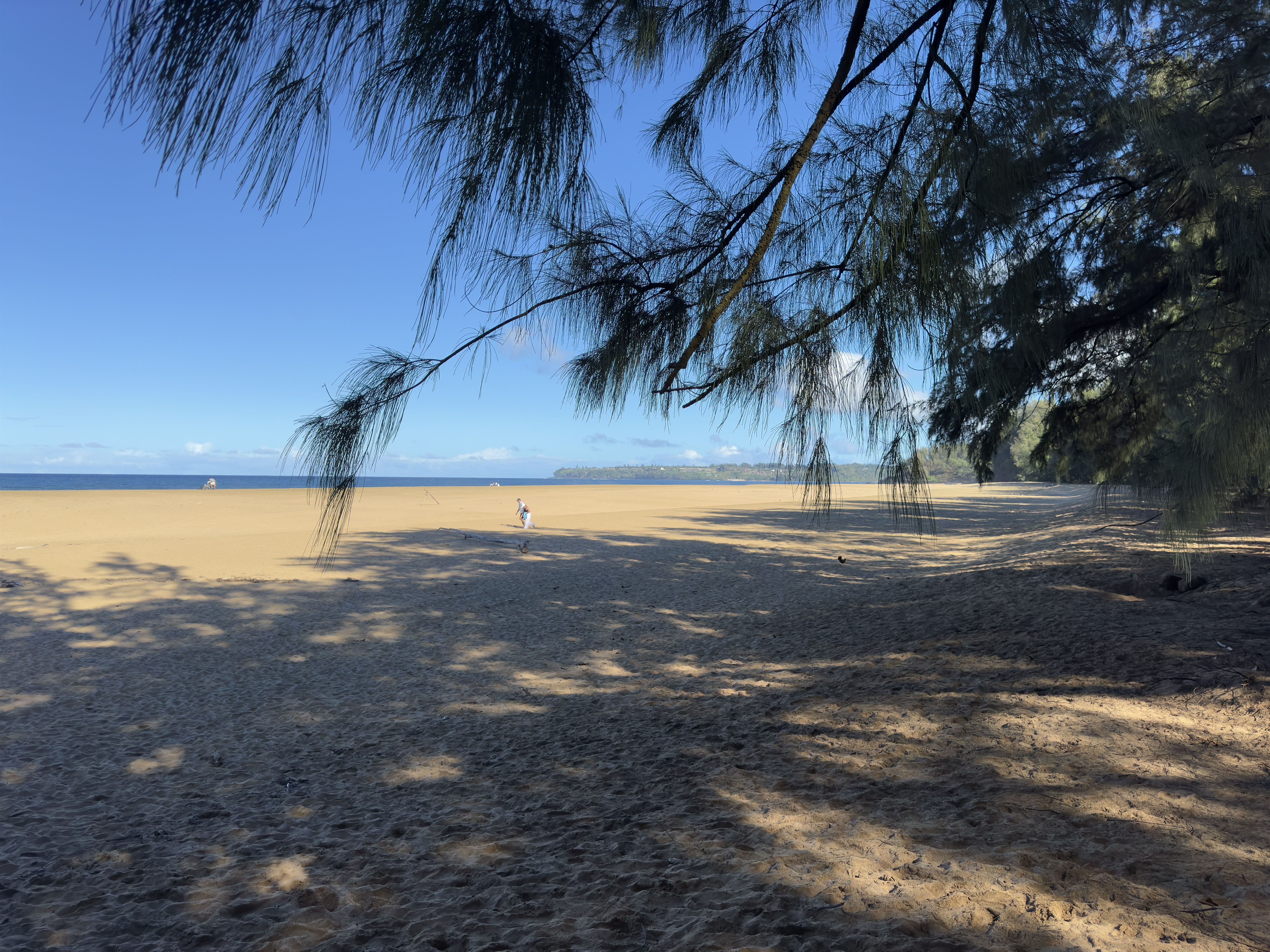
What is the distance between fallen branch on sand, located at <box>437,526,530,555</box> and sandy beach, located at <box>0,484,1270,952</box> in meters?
3.93

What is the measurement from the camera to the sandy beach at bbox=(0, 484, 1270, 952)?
202cm

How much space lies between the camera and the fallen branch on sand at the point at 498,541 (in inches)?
465

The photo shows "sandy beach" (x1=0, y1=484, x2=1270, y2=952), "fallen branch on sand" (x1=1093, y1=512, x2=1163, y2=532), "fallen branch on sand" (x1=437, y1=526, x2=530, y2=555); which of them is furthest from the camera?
"fallen branch on sand" (x1=437, y1=526, x2=530, y2=555)

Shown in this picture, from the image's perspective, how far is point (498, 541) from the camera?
13.3m

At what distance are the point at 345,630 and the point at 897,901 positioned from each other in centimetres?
555

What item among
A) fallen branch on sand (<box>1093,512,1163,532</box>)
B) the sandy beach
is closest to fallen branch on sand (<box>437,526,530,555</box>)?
the sandy beach

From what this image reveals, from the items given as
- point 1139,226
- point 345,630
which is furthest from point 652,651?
point 1139,226

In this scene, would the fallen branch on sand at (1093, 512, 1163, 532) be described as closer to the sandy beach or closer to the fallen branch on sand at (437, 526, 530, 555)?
the sandy beach

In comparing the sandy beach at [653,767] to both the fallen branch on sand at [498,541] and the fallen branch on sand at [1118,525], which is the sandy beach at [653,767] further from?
the fallen branch on sand at [498,541]

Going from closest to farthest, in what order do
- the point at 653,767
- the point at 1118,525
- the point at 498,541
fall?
1. the point at 653,767
2. the point at 1118,525
3. the point at 498,541

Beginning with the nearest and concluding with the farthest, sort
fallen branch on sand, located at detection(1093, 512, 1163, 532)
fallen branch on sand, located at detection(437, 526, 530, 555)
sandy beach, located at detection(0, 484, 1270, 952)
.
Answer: sandy beach, located at detection(0, 484, 1270, 952)
fallen branch on sand, located at detection(1093, 512, 1163, 532)
fallen branch on sand, located at detection(437, 526, 530, 555)

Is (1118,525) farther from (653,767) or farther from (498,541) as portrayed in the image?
(498,541)

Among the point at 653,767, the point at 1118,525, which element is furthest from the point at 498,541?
the point at 1118,525

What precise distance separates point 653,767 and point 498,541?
1042 centimetres
